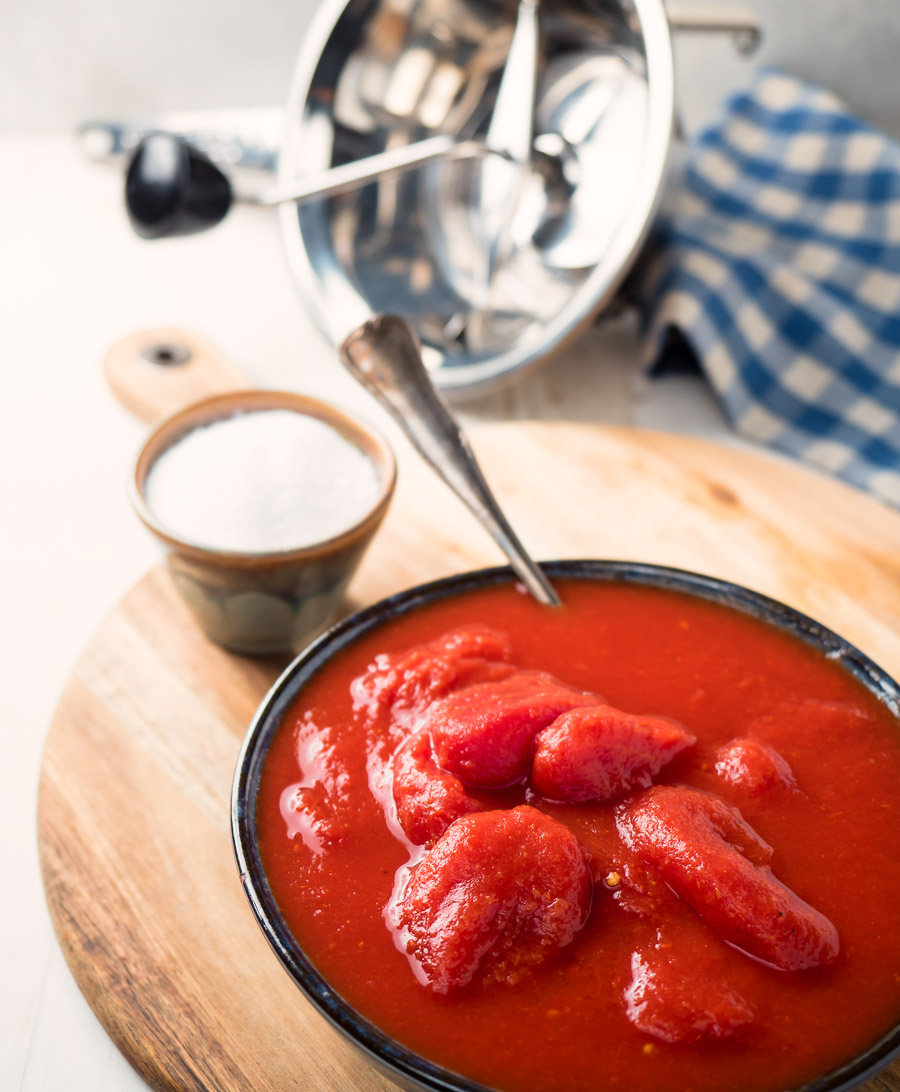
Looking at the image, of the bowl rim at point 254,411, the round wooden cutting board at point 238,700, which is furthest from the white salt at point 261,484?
the round wooden cutting board at point 238,700

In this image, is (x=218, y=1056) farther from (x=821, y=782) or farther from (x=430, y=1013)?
(x=821, y=782)

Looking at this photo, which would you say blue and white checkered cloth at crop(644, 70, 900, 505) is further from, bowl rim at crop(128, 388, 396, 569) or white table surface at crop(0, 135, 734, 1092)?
bowl rim at crop(128, 388, 396, 569)

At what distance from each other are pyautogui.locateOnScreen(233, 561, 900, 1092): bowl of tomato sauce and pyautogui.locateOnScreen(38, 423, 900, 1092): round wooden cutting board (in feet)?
0.66

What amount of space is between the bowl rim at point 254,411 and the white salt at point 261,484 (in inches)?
0.4

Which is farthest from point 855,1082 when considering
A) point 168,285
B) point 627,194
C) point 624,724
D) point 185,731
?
point 168,285

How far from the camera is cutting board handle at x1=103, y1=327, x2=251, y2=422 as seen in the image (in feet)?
6.89

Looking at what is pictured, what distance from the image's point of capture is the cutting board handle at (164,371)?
6.89ft

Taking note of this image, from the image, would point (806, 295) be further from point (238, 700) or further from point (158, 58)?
point (158, 58)

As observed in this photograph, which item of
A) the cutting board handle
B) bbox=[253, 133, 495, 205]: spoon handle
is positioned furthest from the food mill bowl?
the cutting board handle

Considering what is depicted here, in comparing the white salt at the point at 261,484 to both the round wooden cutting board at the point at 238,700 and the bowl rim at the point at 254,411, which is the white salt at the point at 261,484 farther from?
the round wooden cutting board at the point at 238,700

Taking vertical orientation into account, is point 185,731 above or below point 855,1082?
below

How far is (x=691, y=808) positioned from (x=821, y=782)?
187 millimetres

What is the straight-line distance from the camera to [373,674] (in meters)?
1.32

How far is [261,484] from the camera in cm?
159
